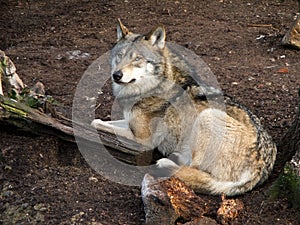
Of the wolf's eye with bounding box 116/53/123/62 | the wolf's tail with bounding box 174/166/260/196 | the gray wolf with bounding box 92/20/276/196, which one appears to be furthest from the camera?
the wolf's eye with bounding box 116/53/123/62

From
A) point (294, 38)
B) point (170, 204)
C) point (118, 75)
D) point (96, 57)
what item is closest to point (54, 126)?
point (118, 75)

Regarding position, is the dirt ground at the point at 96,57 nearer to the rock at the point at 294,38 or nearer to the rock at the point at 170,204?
the rock at the point at 294,38

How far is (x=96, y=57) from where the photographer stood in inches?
293

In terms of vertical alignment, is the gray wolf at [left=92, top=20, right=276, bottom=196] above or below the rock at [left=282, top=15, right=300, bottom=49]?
above

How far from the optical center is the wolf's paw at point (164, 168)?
182 inches

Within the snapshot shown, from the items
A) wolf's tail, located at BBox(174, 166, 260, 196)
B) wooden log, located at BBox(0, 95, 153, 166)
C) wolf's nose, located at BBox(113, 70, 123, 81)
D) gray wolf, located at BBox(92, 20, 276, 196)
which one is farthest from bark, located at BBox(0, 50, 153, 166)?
wolf's tail, located at BBox(174, 166, 260, 196)

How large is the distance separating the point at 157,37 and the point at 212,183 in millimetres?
1524

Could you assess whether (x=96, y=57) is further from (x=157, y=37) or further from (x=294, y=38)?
(x=294, y=38)

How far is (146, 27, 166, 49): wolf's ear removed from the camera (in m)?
5.23

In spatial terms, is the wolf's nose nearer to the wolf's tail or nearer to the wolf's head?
A: the wolf's head

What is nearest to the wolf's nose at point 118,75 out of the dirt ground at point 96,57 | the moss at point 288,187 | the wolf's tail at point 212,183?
the dirt ground at point 96,57

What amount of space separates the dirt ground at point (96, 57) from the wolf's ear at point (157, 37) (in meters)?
1.09

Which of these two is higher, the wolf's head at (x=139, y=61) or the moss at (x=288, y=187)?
the wolf's head at (x=139, y=61)

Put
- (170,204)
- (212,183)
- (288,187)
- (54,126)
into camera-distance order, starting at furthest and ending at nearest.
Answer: (54,126) → (212,183) → (288,187) → (170,204)
